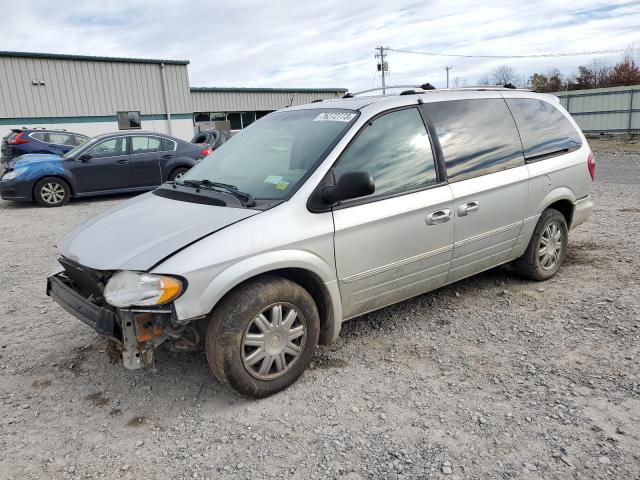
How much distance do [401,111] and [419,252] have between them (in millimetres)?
1049

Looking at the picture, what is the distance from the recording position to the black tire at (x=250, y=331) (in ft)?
9.49

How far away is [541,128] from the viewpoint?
4695mm

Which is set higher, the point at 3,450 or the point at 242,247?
the point at 242,247

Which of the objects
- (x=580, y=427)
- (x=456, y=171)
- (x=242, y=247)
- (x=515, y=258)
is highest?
(x=456, y=171)

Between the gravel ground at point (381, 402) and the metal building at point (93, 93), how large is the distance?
21.1m

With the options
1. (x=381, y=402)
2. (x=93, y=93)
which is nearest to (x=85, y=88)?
(x=93, y=93)

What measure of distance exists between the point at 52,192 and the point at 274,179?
353 inches

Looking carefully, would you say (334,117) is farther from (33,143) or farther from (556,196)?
(33,143)

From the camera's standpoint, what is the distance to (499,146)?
430cm

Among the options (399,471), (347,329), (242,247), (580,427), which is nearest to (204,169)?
(242,247)

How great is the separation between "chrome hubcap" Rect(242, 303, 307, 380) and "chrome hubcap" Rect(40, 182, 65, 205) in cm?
934

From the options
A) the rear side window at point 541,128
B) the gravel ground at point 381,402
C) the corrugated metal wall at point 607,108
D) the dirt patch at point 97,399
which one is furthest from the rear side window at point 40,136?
the corrugated metal wall at point 607,108

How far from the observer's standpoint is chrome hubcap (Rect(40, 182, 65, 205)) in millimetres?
10609

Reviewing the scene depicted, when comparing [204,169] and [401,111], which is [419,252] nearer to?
[401,111]
